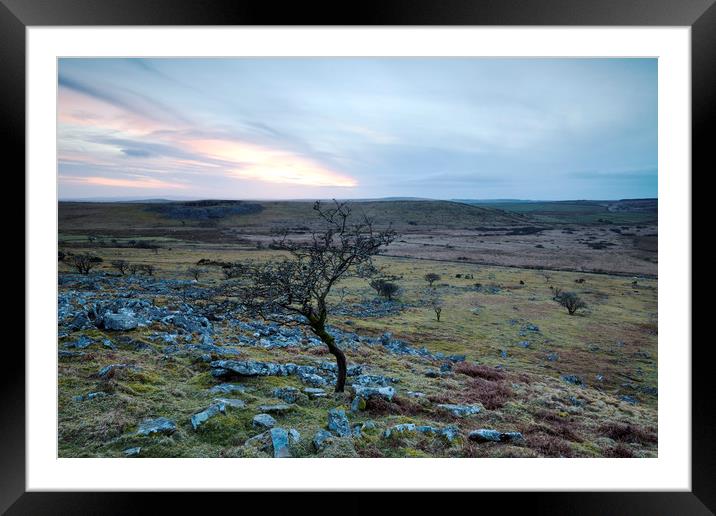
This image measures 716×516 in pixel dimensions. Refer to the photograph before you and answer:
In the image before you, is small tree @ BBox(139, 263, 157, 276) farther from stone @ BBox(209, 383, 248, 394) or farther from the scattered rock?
the scattered rock

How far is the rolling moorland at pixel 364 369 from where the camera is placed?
4.73m

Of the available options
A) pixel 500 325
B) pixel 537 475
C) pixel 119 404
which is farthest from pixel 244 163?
pixel 537 475

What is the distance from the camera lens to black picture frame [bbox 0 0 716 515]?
3.00m

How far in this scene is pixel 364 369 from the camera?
7.46 meters

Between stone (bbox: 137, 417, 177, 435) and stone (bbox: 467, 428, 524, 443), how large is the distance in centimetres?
424

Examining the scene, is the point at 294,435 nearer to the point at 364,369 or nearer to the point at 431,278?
the point at 364,369

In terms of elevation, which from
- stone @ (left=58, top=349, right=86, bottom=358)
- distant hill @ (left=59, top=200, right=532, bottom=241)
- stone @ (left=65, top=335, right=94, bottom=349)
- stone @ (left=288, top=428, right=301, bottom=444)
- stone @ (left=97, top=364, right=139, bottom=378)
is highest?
distant hill @ (left=59, top=200, right=532, bottom=241)

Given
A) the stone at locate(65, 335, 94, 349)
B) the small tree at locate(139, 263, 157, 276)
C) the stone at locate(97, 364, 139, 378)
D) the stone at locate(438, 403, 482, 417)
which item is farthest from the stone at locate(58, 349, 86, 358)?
the small tree at locate(139, 263, 157, 276)

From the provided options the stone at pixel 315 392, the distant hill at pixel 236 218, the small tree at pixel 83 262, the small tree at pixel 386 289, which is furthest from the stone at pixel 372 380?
the distant hill at pixel 236 218

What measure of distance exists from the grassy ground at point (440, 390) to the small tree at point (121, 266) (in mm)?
6184

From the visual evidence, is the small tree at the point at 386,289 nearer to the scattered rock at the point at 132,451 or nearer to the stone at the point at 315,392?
the stone at the point at 315,392

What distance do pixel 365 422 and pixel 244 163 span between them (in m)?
12.4

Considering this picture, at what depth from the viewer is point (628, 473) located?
3.44 meters
